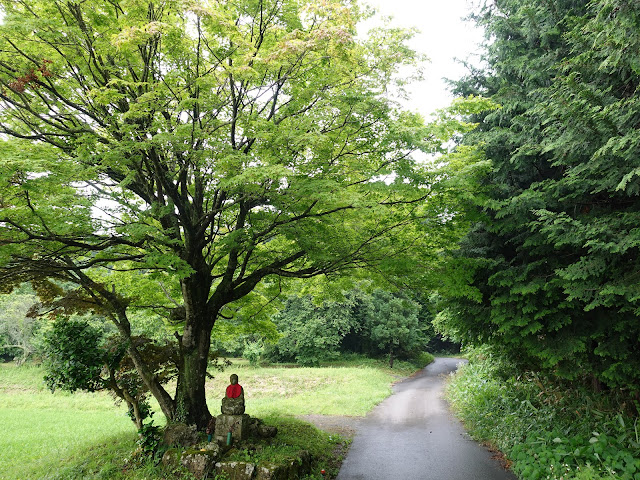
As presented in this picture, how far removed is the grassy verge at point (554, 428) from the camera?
193 inches

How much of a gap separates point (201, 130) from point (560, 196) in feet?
18.4

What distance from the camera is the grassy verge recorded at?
4.91 m

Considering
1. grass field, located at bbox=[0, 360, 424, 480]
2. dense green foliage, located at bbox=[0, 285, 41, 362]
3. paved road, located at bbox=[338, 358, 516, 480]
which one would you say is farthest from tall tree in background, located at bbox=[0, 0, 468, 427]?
dense green foliage, located at bbox=[0, 285, 41, 362]

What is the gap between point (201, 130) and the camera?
5.12 m

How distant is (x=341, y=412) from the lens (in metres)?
11.0

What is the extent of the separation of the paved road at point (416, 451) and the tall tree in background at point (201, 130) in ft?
11.6

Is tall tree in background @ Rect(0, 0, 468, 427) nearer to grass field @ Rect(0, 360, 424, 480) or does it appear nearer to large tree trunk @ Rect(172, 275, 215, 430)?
large tree trunk @ Rect(172, 275, 215, 430)

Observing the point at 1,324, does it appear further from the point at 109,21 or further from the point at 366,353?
the point at 109,21

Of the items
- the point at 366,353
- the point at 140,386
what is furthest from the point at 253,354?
the point at 140,386

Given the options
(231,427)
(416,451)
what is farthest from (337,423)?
(231,427)

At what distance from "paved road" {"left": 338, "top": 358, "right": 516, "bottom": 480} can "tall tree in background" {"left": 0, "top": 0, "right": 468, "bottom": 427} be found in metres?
3.54

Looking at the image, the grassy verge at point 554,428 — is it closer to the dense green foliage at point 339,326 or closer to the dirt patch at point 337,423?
the dirt patch at point 337,423

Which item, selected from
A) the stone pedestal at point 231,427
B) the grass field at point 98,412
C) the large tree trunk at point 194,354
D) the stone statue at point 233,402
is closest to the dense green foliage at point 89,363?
the large tree trunk at point 194,354

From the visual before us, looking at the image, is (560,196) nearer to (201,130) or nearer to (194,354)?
(201,130)
